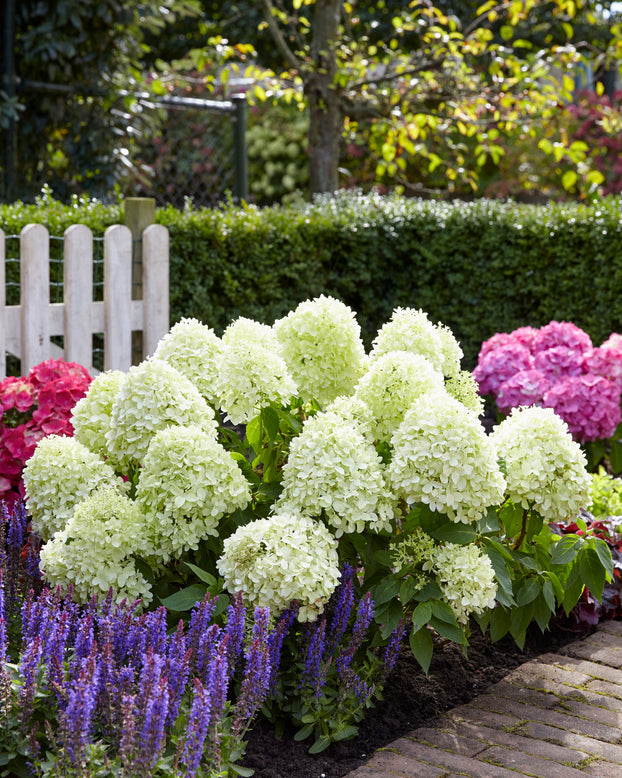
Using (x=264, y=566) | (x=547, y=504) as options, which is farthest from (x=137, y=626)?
(x=547, y=504)

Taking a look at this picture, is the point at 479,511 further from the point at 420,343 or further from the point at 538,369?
the point at 538,369

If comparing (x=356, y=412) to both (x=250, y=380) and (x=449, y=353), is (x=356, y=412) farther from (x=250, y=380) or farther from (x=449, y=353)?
(x=449, y=353)

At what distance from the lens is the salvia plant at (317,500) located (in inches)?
98.7

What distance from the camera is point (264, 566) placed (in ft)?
7.92

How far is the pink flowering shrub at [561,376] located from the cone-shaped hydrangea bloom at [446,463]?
2.31 m

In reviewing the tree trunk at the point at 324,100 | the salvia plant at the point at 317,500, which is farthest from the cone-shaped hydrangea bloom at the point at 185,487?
the tree trunk at the point at 324,100

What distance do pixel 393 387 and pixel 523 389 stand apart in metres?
2.25

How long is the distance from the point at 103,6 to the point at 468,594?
7.08 m

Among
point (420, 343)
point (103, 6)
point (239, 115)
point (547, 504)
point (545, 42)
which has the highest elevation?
point (545, 42)

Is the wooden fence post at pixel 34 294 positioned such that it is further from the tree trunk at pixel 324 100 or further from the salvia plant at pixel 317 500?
the tree trunk at pixel 324 100

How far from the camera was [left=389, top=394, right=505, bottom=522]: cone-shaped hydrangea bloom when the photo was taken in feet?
8.18

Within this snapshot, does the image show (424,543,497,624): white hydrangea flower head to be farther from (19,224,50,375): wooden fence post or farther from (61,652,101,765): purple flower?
(19,224,50,375): wooden fence post

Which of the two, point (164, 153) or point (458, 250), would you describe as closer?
point (458, 250)

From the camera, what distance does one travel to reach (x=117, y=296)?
473cm
